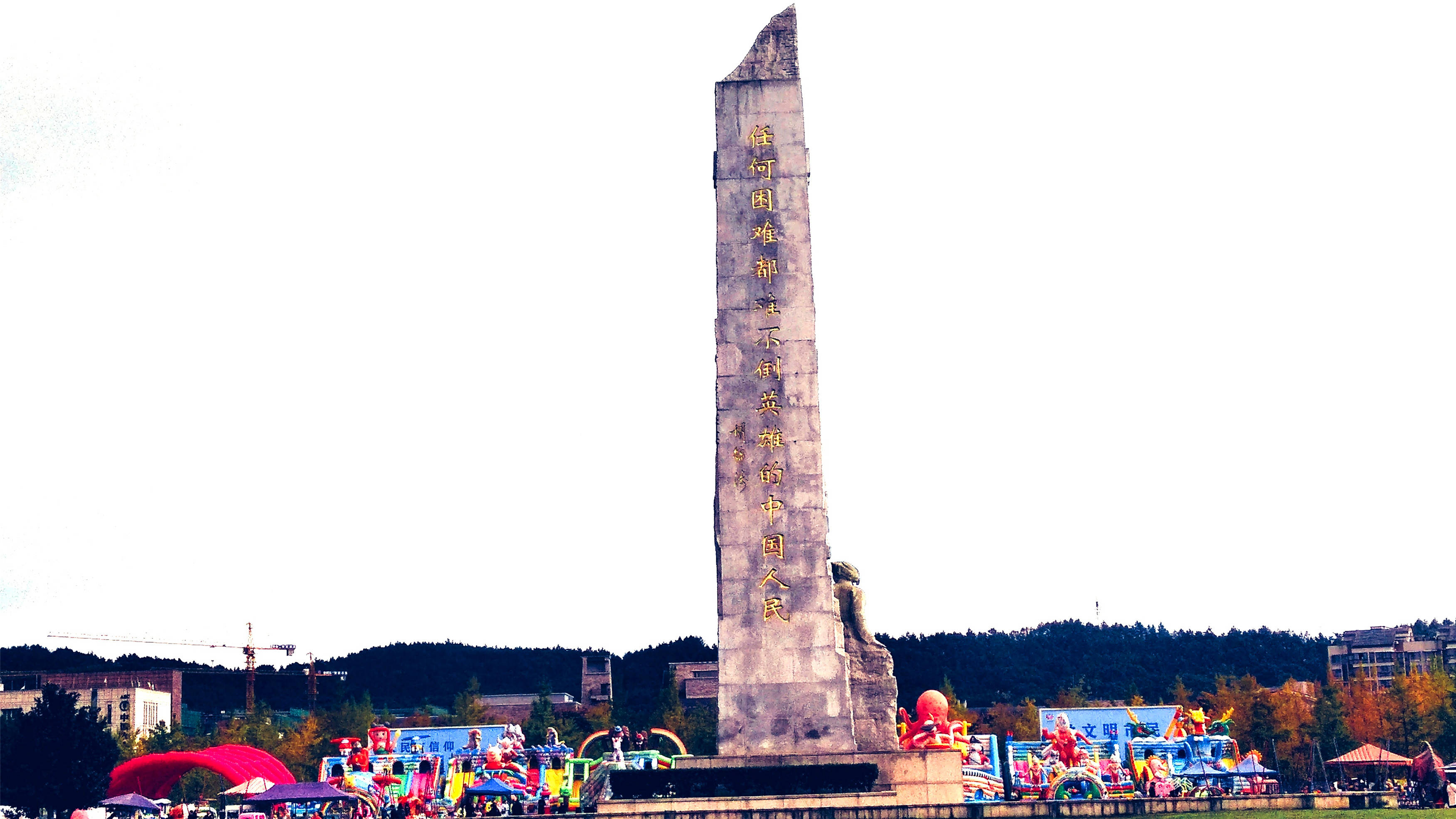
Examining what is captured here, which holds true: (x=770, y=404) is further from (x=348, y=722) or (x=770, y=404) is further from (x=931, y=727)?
(x=348, y=722)

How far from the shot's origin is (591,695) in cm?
9962

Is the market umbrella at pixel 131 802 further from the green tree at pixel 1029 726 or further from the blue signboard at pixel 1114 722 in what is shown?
the green tree at pixel 1029 726

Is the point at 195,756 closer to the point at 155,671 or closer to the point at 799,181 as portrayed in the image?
the point at 799,181

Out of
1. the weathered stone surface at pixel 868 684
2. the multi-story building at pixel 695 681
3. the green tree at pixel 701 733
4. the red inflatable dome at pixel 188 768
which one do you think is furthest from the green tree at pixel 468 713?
the weathered stone surface at pixel 868 684

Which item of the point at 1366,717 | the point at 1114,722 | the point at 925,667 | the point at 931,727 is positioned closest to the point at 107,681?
the point at 925,667

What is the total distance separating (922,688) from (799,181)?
62528mm

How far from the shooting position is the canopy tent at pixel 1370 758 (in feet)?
132

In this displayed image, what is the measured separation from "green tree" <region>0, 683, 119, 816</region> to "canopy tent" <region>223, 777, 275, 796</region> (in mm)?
4084

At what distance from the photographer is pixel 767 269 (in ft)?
94.6

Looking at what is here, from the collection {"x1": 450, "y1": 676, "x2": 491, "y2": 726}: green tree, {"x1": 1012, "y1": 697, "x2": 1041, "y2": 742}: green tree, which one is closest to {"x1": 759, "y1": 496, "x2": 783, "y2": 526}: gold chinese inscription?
{"x1": 1012, "y1": 697, "x2": 1041, "y2": 742}: green tree

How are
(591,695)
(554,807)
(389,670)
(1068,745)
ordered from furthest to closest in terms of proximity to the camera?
(389,670), (591,695), (1068,745), (554,807)

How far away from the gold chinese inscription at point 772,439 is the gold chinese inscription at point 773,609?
8.42 feet

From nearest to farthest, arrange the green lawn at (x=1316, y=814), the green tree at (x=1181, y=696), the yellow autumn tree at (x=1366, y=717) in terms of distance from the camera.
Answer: the green lawn at (x=1316, y=814) < the yellow autumn tree at (x=1366, y=717) < the green tree at (x=1181, y=696)

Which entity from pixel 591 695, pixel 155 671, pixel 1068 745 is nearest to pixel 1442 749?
pixel 1068 745
